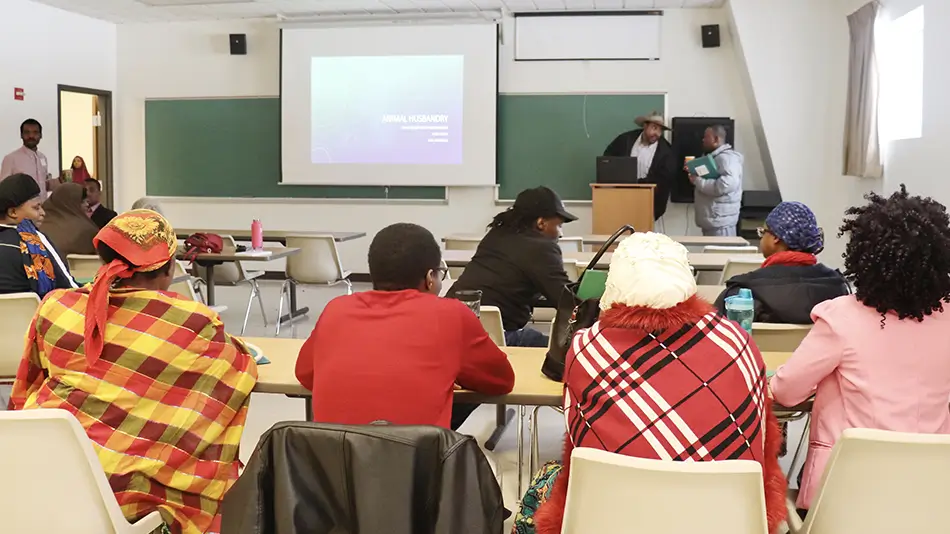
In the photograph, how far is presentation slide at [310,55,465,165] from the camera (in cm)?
905

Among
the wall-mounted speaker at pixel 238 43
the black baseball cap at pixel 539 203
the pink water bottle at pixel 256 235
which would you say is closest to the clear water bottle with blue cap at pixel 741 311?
the black baseball cap at pixel 539 203

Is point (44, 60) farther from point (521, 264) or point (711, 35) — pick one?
point (521, 264)

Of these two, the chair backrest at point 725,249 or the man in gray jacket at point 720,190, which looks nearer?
the chair backrest at point 725,249

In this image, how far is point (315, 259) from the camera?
263 inches

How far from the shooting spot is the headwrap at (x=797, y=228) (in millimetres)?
3152

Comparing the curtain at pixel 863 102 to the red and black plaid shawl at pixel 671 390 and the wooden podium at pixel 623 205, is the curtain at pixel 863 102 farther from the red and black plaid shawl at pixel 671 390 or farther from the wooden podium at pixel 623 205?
the red and black plaid shawl at pixel 671 390

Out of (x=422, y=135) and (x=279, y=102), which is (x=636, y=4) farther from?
(x=279, y=102)

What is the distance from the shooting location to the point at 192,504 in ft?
7.13

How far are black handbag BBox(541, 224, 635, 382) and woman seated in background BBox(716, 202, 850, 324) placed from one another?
33.0 inches

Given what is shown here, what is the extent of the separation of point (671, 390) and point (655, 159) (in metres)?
7.10

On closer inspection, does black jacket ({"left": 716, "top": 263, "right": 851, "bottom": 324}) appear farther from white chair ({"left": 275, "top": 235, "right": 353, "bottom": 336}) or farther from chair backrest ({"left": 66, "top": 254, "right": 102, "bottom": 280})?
white chair ({"left": 275, "top": 235, "right": 353, "bottom": 336})

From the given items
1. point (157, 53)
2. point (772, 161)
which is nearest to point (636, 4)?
point (772, 161)

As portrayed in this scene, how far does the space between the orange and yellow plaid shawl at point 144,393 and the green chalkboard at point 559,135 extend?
7060mm

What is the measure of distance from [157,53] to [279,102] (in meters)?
1.62
